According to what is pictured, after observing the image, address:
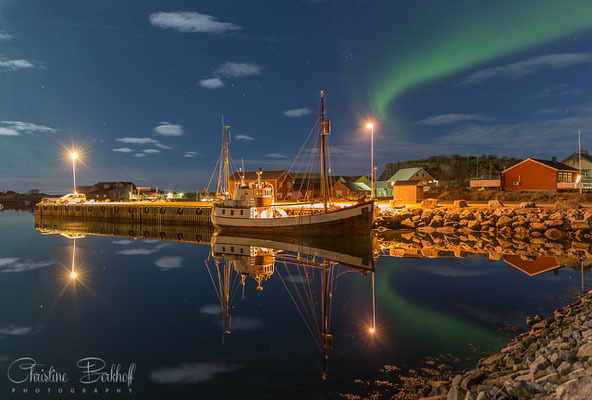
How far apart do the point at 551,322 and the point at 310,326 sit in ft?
22.5

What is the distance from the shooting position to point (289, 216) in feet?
110

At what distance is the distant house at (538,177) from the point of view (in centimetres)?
5716

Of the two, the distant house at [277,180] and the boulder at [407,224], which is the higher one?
the distant house at [277,180]

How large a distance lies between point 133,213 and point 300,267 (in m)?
42.4

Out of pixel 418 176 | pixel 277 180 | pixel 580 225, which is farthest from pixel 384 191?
pixel 580 225

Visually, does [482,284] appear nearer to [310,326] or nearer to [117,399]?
[310,326]

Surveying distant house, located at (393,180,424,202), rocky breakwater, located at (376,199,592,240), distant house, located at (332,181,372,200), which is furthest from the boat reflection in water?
distant house, located at (332,181,372,200)

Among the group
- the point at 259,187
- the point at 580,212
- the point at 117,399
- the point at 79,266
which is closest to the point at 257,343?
the point at 117,399

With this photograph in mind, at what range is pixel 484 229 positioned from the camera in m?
32.6

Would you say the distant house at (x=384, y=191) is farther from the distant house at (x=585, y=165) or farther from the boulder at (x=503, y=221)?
the boulder at (x=503, y=221)

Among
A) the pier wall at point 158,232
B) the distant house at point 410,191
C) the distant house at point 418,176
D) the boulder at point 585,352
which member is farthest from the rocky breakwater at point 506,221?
the distant house at point 418,176

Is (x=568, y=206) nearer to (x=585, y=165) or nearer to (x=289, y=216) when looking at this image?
(x=289, y=216)
